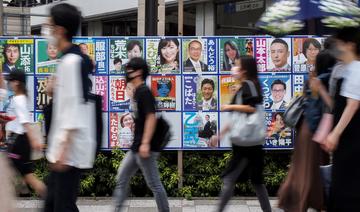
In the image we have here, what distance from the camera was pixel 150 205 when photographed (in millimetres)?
7422

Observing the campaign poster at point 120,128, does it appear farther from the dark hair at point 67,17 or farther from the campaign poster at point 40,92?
the dark hair at point 67,17

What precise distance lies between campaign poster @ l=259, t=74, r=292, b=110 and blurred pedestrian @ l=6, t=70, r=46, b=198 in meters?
3.10

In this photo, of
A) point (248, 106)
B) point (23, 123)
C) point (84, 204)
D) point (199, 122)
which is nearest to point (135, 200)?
point (84, 204)

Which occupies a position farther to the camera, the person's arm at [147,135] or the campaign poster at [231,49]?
the campaign poster at [231,49]

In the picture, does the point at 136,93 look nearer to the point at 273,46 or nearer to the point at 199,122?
the point at 199,122

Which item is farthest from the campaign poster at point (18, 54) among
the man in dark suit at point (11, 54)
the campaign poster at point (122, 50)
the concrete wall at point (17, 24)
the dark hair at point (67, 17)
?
the concrete wall at point (17, 24)

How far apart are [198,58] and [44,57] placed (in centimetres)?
203

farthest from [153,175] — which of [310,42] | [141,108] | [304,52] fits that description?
[310,42]

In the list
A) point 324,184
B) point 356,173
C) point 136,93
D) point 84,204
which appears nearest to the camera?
point 356,173

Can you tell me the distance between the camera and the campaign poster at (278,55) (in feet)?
25.4

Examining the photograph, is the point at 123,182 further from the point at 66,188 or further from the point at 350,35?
the point at 350,35

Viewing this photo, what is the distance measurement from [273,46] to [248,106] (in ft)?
7.93

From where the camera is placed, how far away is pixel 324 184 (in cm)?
523

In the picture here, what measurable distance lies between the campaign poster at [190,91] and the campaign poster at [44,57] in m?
1.74
